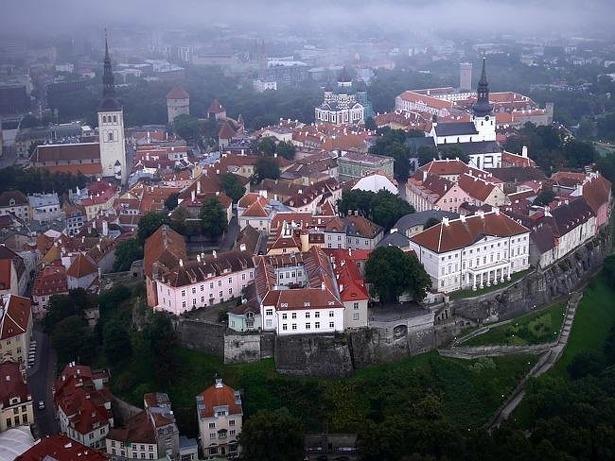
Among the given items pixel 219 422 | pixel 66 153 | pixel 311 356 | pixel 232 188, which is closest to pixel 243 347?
pixel 311 356

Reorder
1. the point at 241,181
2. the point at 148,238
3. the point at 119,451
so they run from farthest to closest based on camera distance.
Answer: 1. the point at 241,181
2. the point at 148,238
3. the point at 119,451

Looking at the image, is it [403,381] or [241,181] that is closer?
[403,381]

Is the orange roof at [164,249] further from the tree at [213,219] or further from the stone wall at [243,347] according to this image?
the stone wall at [243,347]

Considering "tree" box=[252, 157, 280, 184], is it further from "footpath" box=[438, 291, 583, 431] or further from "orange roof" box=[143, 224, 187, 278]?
"footpath" box=[438, 291, 583, 431]

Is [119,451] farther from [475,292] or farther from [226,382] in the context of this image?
[475,292]

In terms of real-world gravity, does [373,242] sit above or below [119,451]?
above

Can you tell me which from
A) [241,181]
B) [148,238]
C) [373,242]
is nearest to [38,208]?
[241,181]

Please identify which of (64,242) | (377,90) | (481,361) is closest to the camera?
(481,361)
